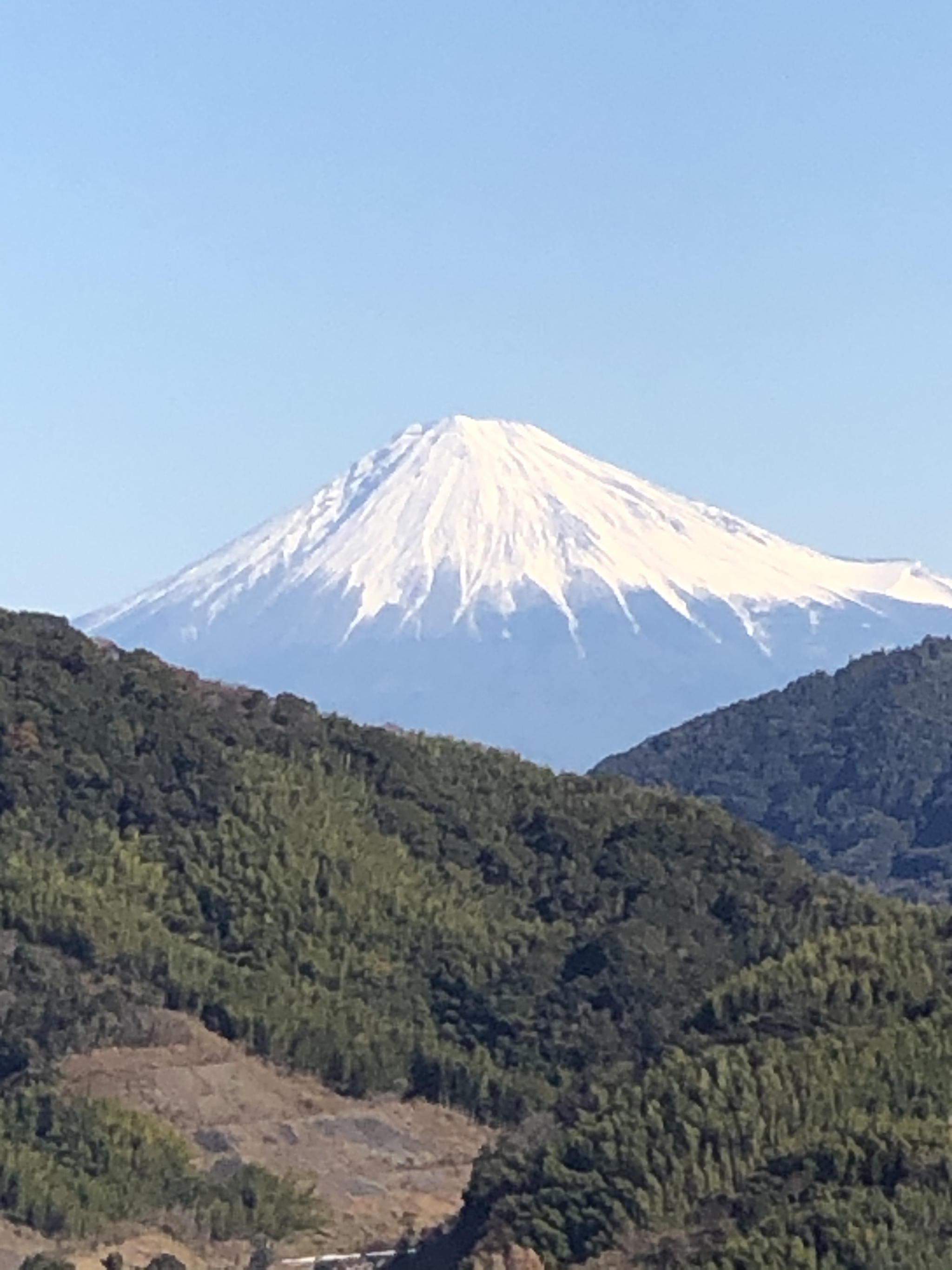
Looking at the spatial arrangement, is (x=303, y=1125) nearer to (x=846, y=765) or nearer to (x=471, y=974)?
(x=471, y=974)

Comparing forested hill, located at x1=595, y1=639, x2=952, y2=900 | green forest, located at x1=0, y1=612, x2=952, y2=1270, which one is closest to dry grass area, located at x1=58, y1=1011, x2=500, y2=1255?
green forest, located at x1=0, y1=612, x2=952, y2=1270

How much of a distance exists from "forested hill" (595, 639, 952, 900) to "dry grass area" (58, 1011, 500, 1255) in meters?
47.8

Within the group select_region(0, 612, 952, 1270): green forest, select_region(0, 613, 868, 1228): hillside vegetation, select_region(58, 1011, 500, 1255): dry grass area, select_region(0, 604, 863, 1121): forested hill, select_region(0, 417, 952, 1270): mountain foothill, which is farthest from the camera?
select_region(0, 604, 863, 1121): forested hill

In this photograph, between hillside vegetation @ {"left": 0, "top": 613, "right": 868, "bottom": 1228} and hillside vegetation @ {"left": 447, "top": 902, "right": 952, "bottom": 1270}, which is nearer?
hillside vegetation @ {"left": 447, "top": 902, "right": 952, "bottom": 1270}

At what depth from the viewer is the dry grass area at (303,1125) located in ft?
172

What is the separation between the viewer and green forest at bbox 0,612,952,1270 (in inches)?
1639

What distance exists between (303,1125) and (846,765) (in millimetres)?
60136

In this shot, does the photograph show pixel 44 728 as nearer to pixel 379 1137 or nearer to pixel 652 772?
pixel 379 1137

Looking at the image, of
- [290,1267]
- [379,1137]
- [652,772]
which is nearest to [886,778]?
[652,772]

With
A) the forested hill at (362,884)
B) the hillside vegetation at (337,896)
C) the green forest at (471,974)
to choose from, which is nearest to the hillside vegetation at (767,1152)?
the green forest at (471,974)

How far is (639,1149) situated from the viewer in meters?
42.4

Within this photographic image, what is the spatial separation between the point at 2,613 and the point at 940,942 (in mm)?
25758

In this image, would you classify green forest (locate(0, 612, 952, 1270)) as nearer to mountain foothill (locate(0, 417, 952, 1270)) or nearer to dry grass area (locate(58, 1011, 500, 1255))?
mountain foothill (locate(0, 417, 952, 1270))

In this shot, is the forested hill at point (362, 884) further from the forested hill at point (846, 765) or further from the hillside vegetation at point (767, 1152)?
the forested hill at point (846, 765)
